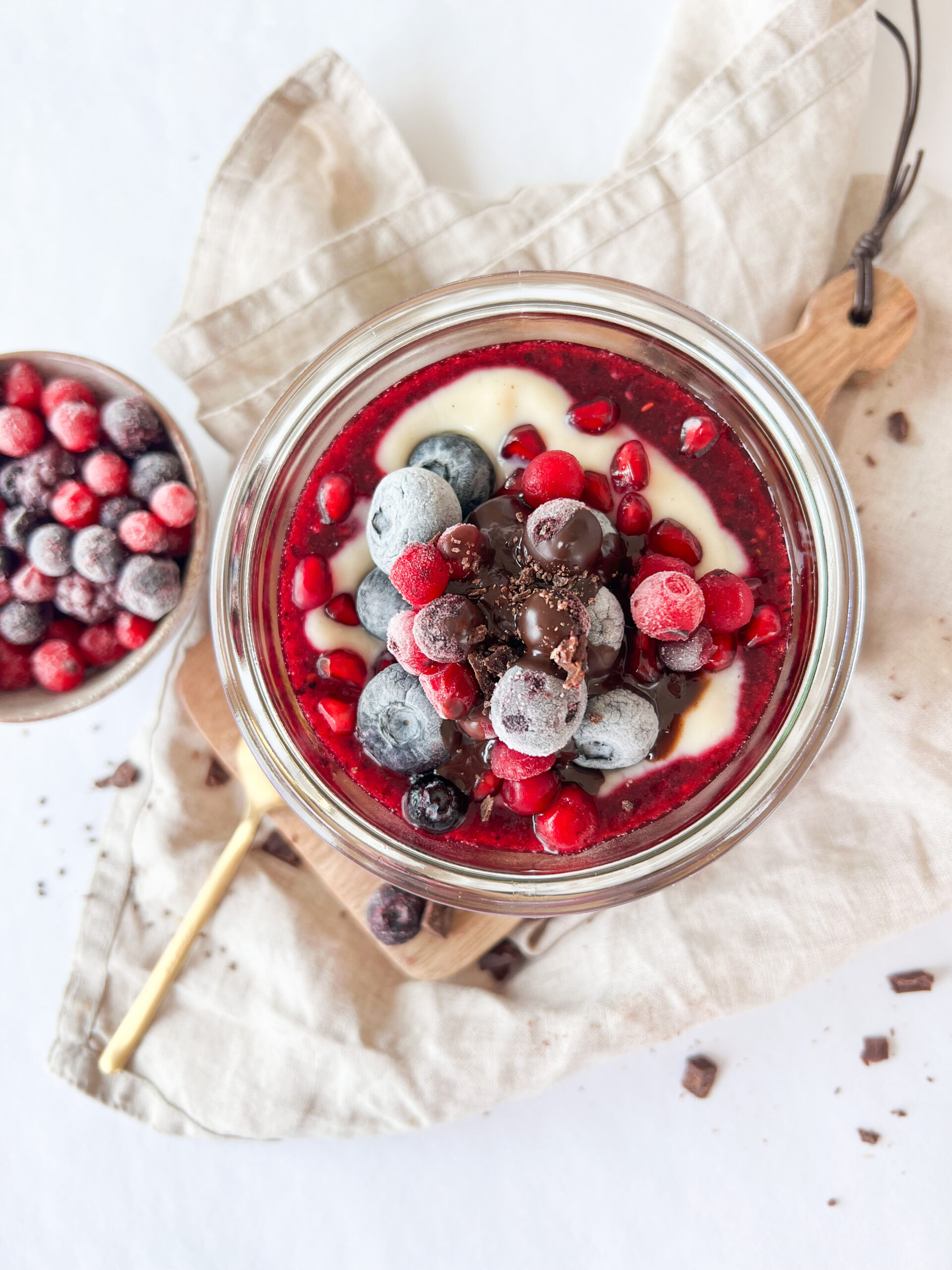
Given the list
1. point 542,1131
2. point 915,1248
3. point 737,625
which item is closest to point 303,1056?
point 542,1131

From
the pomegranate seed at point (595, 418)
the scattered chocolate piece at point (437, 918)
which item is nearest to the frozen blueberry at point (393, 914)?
the scattered chocolate piece at point (437, 918)

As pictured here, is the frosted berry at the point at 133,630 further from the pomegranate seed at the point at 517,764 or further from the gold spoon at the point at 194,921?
the pomegranate seed at the point at 517,764

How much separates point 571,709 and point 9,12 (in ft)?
6.07

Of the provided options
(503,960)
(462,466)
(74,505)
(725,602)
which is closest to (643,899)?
(503,960)

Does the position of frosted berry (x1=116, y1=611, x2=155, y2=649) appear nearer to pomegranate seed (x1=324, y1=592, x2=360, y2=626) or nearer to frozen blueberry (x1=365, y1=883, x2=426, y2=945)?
pomegranate seed (x1=324, y1=592, x2=360, y2=626)

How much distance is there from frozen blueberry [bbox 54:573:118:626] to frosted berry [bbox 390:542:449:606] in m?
0.71

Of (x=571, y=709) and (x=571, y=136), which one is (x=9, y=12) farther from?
(x=571, y=709)

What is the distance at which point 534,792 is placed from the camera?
121cm

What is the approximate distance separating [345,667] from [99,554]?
520 mm

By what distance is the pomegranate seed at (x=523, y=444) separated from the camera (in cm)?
128

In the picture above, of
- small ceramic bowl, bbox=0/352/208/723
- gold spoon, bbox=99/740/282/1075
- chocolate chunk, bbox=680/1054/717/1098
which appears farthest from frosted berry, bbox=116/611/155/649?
chocolate chunk, bbox=680/1054/717/1098

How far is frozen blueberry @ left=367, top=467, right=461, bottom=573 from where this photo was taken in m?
1.16

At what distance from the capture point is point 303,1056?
1621mm

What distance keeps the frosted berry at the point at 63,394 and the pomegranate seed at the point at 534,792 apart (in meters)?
1.03
